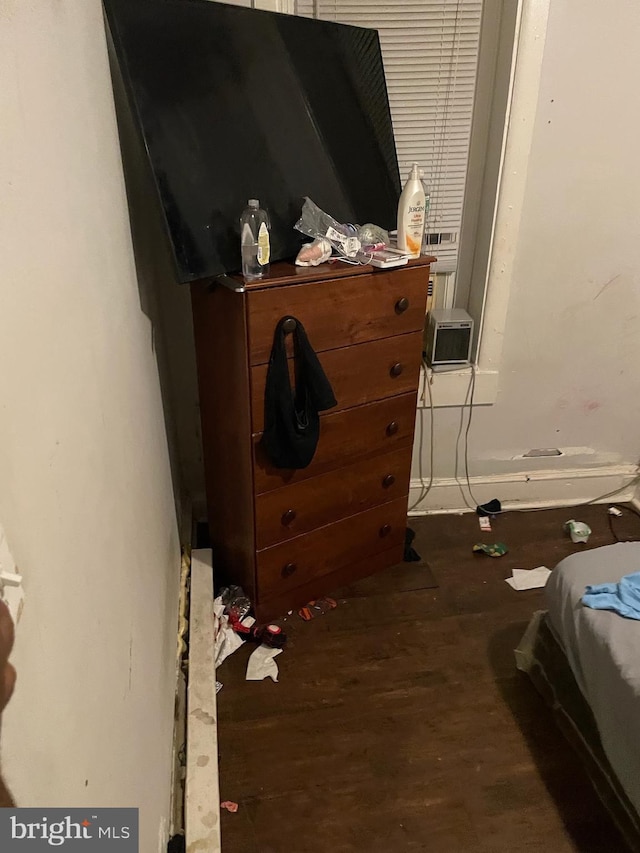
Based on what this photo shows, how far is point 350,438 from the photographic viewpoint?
1.95 m

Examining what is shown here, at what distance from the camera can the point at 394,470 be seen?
6.97 ft

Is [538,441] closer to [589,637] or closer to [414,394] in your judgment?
[414,394]

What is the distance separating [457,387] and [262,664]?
1.25 m

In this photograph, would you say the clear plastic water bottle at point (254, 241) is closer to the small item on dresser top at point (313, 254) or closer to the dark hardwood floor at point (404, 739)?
the small item on dresser top at point (313, 254)

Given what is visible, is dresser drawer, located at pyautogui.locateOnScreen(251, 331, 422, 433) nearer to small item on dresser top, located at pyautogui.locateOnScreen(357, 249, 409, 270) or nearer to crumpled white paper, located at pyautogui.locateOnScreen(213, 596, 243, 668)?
small item on dresser top, located at pyautogui.locateOnScreen(357, 249, 409, 270)

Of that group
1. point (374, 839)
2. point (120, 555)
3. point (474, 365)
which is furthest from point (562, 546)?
point (120, 555)

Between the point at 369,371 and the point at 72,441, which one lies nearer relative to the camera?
the point at 72,441

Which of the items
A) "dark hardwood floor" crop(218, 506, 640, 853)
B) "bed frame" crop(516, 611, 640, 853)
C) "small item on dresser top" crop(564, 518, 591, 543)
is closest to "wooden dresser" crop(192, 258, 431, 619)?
"dark hardwood floor" crop(218, 506, 640, 853)

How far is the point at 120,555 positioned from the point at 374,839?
1.00 meters

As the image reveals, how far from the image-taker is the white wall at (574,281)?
2.06 m

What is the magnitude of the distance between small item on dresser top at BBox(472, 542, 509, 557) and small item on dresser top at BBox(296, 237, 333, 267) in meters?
1.33

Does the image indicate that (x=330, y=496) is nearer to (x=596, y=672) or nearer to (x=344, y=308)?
(x=344, y=308)

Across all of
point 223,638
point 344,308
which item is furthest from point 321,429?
point 223,638

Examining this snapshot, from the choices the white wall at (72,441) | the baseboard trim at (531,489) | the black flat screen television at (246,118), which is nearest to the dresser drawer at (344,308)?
the black flat screen television at (246,118)
